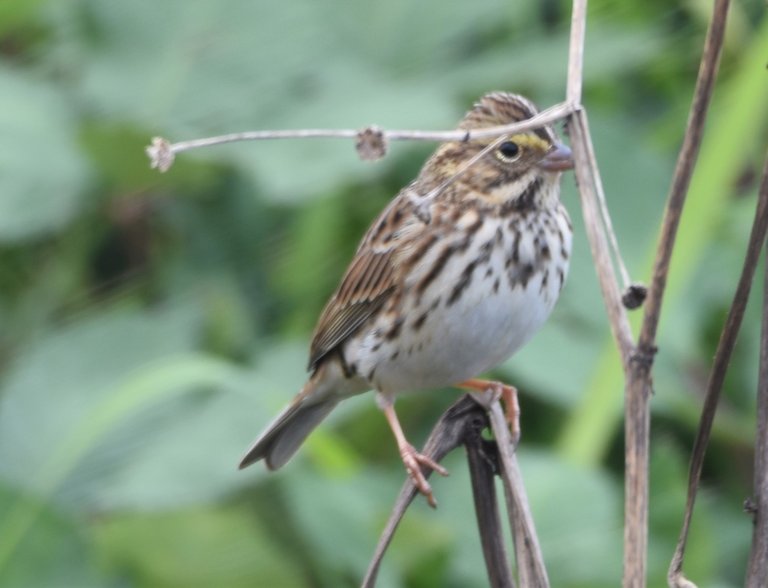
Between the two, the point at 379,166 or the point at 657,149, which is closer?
the point at 379,166

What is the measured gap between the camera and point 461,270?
2.53 m

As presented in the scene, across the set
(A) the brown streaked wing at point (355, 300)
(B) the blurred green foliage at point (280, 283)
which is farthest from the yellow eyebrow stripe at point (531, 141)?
(B) the blurred green foliage at point (280, 283)

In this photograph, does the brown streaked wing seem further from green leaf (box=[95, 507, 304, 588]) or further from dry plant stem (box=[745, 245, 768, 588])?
dry plant stem (box=[745, 245, 768, 588])

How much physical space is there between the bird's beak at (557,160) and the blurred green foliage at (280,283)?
812 millimetres

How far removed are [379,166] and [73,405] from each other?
2.99 ft

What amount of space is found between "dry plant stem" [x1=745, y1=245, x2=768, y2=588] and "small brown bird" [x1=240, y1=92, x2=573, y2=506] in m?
0.55

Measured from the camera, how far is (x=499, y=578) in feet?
6.23

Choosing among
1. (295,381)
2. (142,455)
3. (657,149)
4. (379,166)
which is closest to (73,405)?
(142,455)

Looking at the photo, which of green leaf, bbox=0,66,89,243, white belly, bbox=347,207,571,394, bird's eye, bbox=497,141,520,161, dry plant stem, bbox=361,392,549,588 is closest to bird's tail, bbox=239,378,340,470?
white belly, bbox=347,207,571,394

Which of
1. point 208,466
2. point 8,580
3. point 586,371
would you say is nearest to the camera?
point 8,580

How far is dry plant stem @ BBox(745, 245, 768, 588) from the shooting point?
5.74 ft

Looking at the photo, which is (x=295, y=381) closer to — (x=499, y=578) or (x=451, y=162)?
(x=451, y=162)

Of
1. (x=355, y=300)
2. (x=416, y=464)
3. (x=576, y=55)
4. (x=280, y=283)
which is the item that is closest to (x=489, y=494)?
(x=416, y=464)

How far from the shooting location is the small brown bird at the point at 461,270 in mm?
2453
